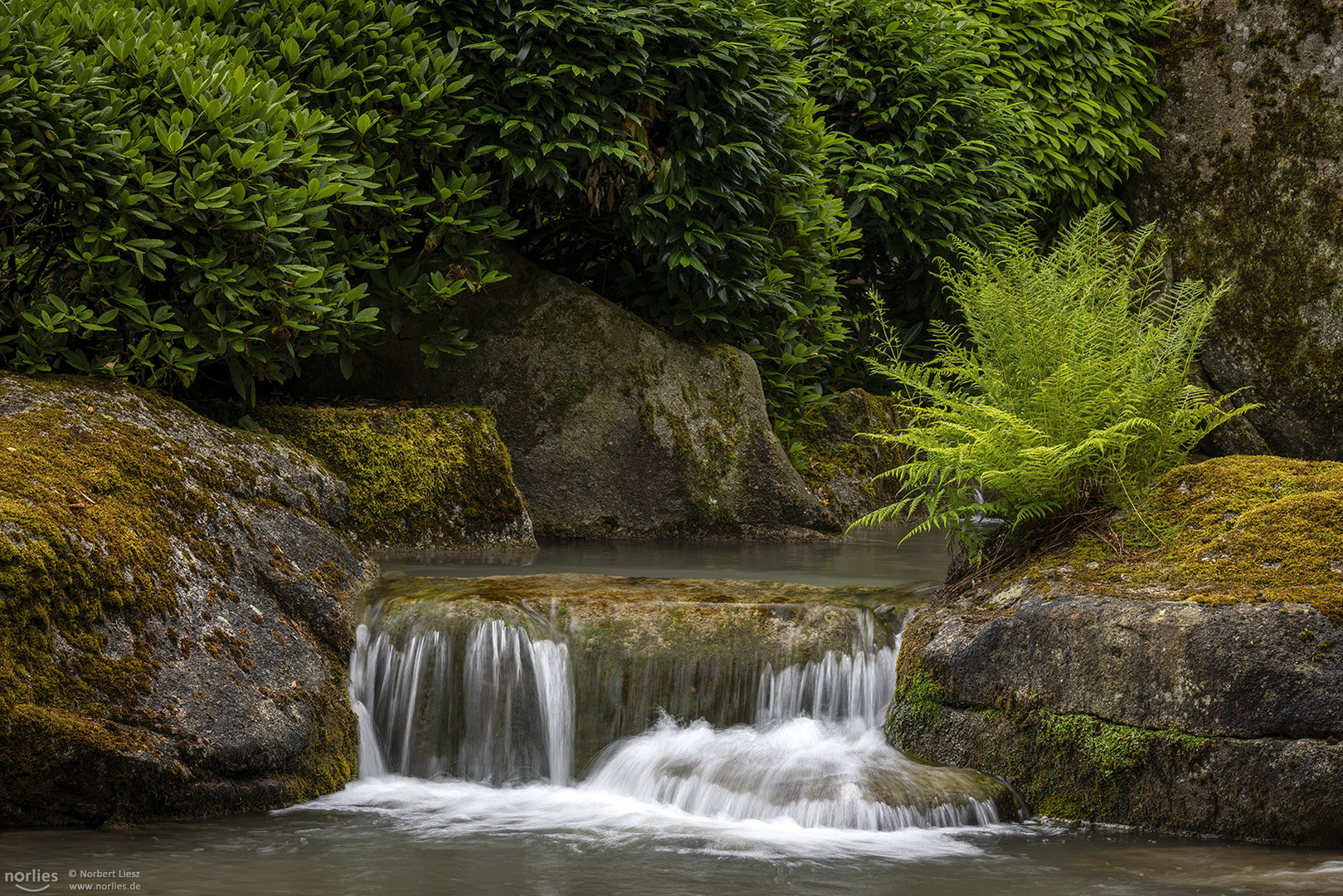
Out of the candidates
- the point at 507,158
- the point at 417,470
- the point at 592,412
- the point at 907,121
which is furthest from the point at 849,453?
the point at 417,470

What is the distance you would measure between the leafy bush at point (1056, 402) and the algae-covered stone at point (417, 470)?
285 cm

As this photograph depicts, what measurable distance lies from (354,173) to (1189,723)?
16.5 ft

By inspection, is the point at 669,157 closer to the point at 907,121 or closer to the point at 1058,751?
the point at 907,121

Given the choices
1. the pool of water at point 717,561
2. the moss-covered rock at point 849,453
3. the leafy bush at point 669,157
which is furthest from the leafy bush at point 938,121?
the pool of water at point 717,561

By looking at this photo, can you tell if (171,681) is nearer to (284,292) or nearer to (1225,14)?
(284,292)

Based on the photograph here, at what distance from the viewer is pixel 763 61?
8.68m

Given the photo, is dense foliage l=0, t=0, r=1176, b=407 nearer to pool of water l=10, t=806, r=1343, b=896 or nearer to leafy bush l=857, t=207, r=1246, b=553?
leafy bush l=857, t=207, r=1246, b=553

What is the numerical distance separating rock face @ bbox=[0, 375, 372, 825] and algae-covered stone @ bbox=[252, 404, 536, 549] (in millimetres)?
1244

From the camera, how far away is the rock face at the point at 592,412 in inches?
327

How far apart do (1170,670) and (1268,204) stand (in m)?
8.96

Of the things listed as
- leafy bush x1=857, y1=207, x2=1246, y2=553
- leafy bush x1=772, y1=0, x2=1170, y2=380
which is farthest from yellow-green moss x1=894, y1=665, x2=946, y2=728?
leafy bush x1=772, y1=0, x2=1170, y2=380

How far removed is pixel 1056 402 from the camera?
5164 millimetres

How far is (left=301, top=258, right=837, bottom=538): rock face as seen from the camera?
8.31m

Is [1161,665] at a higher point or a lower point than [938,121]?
lower
